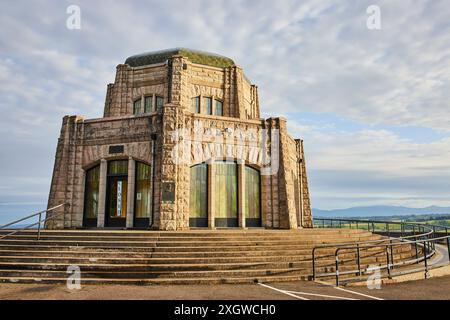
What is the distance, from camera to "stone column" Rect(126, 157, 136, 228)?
16047 millimetres

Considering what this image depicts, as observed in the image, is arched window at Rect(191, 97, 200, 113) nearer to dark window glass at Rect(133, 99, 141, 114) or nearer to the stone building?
dark window glass at Rect(133, 99, 141, 114)

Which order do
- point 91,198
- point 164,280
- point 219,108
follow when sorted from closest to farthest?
point 164,280 < point 91,198 < point 219,108

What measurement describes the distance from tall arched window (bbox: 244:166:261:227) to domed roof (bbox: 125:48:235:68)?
8439mm

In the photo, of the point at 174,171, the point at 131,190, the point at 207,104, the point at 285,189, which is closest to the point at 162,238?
the point at 174,171

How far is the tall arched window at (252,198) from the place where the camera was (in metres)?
17.1

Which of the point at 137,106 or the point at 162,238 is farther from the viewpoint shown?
the point at 137,106

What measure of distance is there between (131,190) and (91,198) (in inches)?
92.1

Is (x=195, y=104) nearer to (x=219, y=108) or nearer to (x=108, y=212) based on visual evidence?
(x=219, y=108)

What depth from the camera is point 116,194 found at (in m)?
16.9

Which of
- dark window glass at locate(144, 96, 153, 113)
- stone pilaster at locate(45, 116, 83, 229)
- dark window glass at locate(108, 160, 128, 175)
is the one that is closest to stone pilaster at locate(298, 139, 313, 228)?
dark window glass at locate(144, 96, 153, 113)

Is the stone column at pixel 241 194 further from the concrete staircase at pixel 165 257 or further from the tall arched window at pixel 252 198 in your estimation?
the concrete staircase at pixel 165 257
